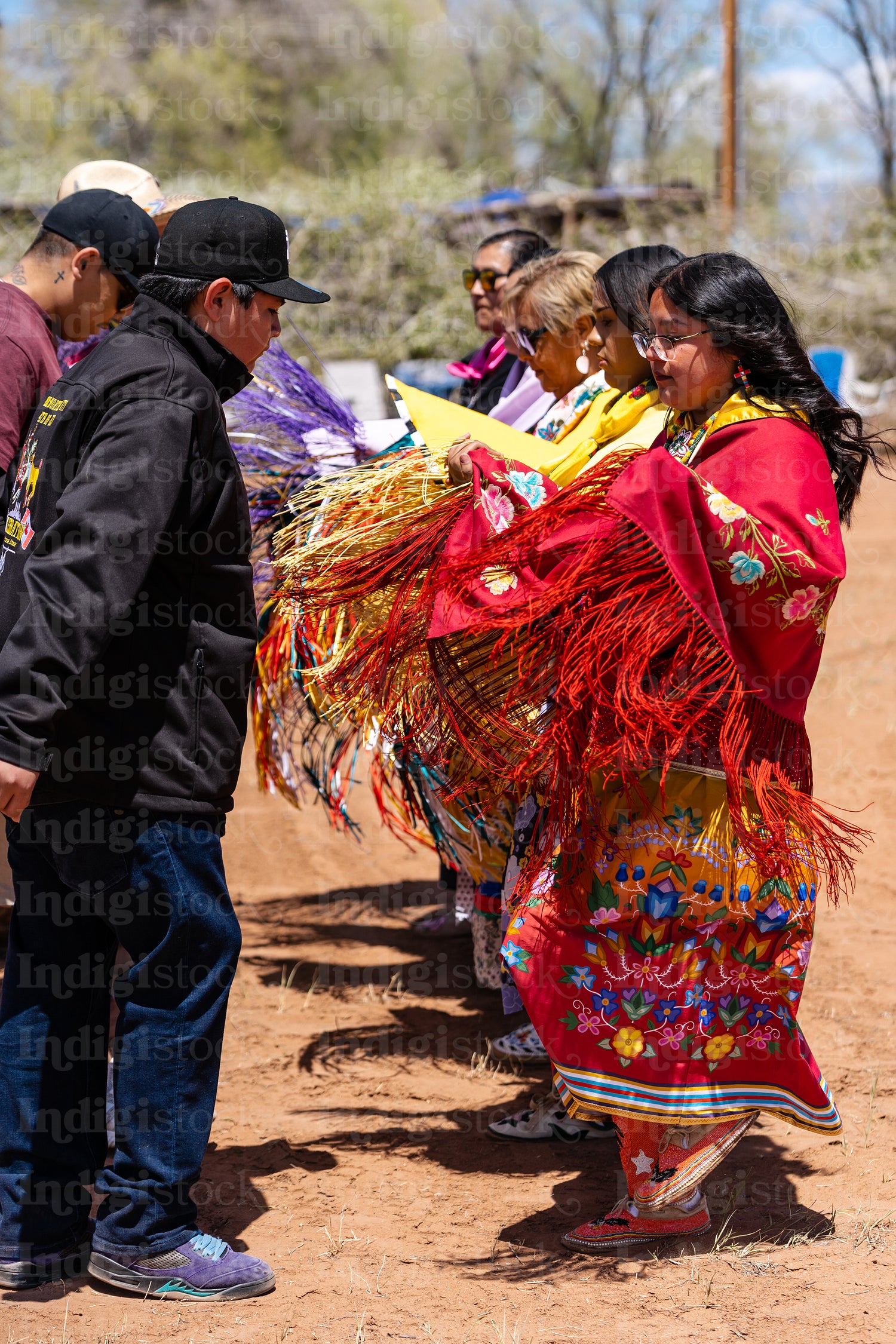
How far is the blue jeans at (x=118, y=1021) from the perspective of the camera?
2.37 m

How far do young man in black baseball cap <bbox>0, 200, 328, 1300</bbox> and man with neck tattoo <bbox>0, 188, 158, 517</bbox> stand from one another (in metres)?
0.50

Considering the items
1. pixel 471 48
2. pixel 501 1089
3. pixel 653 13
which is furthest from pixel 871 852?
pixel 471 48

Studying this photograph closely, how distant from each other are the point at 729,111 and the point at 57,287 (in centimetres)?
1489

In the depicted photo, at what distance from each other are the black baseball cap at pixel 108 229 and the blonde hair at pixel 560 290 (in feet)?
3.14

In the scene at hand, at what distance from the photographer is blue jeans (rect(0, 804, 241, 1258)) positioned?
237 centimetres

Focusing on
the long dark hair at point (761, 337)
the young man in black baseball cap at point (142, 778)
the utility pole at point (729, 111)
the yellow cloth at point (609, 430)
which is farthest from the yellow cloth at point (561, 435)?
the utility pole at point (729, 111)

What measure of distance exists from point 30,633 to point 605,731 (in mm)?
998

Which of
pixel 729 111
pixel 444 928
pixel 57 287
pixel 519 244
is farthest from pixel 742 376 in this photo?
pixel 729 111

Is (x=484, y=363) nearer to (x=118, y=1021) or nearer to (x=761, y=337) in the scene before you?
(x=761, y=337)

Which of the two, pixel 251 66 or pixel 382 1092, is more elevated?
pixel 251 66

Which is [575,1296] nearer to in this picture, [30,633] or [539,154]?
[30,633]

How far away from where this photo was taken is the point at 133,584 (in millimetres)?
2223

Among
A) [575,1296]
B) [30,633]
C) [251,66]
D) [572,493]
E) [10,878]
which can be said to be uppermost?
[251,66]

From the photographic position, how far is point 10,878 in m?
3.47
